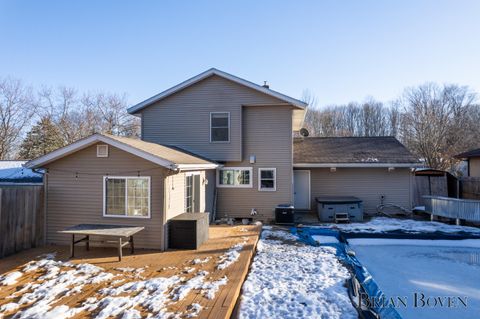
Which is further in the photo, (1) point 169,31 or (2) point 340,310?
(1) point 169,31

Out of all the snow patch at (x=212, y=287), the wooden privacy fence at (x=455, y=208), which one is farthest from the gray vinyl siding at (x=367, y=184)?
the snow patch at (x=212, y=287)

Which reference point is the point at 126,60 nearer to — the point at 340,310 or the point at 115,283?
the point at 115,283

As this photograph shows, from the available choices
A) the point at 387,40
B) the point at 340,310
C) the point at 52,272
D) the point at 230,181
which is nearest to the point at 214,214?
the point at 230,181

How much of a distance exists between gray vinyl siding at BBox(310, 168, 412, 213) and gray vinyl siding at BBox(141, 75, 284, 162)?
415cm

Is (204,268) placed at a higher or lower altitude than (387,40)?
lower

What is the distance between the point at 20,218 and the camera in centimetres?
685

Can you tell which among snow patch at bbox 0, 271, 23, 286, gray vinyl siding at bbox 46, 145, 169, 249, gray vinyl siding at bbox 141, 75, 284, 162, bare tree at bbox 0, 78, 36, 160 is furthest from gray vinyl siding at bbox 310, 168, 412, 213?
bare tree at bbox 0, 78, 36, 160

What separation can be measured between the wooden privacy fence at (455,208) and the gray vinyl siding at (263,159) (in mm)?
5521

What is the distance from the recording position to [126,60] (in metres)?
18.0

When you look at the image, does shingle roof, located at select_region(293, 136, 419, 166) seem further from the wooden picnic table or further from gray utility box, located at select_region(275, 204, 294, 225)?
the wooden picnic table

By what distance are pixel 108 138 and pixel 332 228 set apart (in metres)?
7.40

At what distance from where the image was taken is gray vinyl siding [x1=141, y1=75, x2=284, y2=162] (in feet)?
36.3

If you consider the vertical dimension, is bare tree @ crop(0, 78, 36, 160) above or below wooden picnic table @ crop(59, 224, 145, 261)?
above

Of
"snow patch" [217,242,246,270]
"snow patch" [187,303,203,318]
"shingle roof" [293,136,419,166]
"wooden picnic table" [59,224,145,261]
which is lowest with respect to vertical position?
"snow patch" [187,303,203,318]
